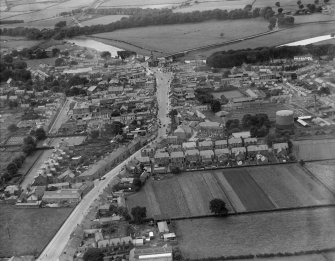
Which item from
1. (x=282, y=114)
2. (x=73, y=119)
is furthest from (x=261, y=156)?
(x=73, y=119)

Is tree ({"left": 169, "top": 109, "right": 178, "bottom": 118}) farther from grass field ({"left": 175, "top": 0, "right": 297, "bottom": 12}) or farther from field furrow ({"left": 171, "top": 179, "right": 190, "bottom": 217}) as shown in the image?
grass field ({"left": 175, "top": 0, "right": 297, "bottom": 12})

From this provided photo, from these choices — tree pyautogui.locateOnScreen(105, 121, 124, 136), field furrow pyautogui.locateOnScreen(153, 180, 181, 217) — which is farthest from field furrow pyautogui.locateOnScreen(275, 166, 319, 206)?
tree pyautogui.locateOnScreen(105, 121, 124, 136)

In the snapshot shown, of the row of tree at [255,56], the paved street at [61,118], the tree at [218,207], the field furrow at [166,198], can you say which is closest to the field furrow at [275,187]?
the tree at [218,207]

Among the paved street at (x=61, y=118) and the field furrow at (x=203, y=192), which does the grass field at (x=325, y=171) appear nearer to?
the field furrow at (x=203, y=192)

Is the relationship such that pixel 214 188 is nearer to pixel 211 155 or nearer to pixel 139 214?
pixel 211 155

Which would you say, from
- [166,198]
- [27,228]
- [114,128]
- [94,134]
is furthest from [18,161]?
[166,198]

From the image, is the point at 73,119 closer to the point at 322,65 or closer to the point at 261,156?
the point at 261,156

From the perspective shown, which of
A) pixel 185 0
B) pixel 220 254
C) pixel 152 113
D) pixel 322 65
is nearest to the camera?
pixel 220 254
